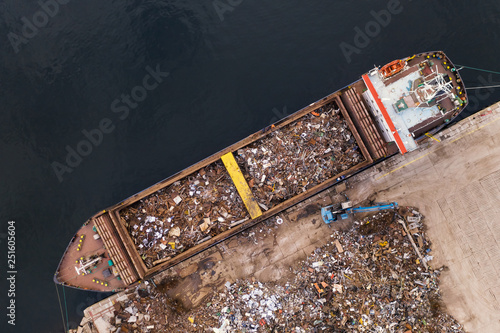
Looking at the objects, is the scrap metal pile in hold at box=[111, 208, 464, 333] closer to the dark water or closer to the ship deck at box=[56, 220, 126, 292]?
the ship deck at box=[56, 220, 126, 292]

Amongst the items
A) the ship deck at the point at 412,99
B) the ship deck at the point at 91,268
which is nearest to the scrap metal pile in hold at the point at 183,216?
the ship deck at the point at 91,268

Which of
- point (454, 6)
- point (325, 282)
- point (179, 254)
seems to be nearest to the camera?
point (179, 254)

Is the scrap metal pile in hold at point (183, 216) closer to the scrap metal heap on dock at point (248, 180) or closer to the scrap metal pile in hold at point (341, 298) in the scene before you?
the scrap metal heap on dock at point (248, 180)

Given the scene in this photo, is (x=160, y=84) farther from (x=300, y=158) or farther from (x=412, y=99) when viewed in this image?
(x=412, y=99)

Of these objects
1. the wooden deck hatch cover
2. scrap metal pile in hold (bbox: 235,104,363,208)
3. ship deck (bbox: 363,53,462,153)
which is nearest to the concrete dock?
scrap metal pile in hold (bbox: 235,104,363,208)

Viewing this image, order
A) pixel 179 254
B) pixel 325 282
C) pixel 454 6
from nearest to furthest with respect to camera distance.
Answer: pixel 179 254, pixel 325 282, pixel 454 6

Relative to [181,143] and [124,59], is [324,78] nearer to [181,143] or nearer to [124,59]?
[181,143]

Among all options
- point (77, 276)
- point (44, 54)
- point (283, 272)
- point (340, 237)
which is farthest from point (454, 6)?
point (77, 276)
